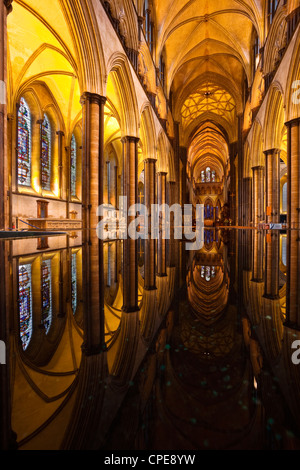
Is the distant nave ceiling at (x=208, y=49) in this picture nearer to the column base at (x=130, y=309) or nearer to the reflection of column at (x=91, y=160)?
the reflection of column at (x=91, y=160)

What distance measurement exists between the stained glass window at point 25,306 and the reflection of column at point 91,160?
6.22 m

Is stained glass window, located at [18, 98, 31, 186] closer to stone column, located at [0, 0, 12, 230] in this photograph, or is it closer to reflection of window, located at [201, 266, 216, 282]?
stone column, located at [0, 0, 12, 230]

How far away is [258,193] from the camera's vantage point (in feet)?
58.6

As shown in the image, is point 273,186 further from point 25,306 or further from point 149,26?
point 25,306

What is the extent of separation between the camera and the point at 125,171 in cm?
1145

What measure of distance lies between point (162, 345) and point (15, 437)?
44 cm

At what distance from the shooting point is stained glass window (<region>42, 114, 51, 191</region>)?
15453mm

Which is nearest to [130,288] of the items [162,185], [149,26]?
[149,26]

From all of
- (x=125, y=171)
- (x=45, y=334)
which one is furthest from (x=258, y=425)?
(x=125, y=171)

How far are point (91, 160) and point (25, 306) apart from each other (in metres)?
7.57

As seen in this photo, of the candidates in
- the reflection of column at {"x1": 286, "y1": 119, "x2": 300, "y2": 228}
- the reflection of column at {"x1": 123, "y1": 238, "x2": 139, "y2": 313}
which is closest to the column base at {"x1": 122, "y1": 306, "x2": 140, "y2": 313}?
the reflection of column at {"x1": 123, "y1": 238, "x2": 139, "y2": 313}

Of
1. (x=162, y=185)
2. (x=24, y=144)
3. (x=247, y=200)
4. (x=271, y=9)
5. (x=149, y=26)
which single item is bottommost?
(x=247, y=200)

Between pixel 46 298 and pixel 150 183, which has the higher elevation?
pixel 150 183
